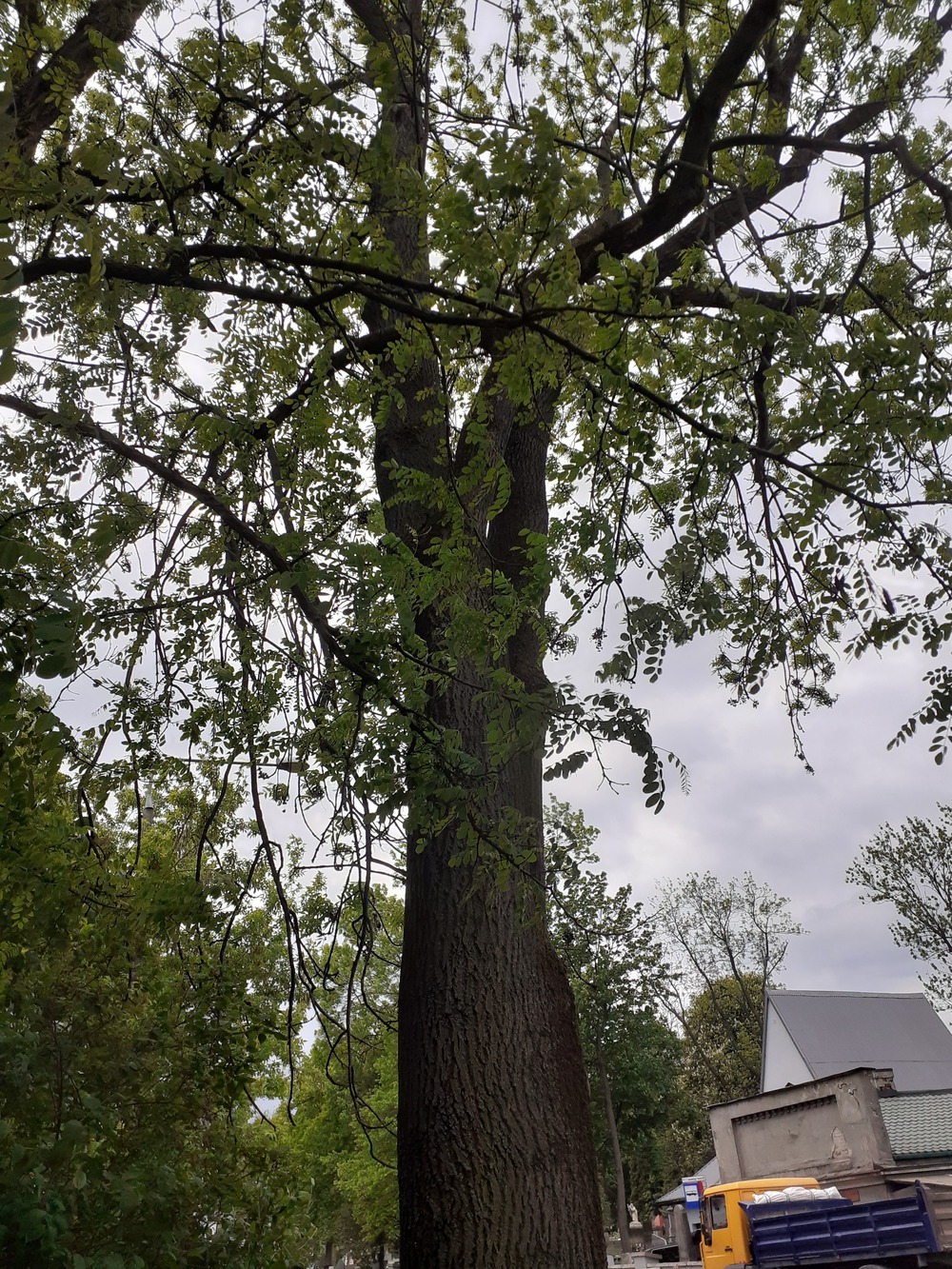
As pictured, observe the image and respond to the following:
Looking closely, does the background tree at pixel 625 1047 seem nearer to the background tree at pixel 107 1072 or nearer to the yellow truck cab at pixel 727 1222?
the yellow truck cab at pixel 727 1222

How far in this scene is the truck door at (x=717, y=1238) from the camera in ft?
43.6

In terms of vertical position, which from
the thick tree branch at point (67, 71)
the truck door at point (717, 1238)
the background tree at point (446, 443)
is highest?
the thick tree branch at point (67, 71)

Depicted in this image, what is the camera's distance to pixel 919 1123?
1625cm

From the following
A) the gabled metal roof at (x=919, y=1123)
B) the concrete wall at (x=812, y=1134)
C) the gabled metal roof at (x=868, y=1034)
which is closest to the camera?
the concrete wall at (x=812, y=1134)

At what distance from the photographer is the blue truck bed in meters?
11.4

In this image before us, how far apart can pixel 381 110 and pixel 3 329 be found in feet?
7.86

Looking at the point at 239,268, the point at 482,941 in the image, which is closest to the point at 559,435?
the point at 239,268

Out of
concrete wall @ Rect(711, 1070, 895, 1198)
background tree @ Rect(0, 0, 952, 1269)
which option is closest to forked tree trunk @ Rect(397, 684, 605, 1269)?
background tree @ Rect(0, 0, 952, 1269)

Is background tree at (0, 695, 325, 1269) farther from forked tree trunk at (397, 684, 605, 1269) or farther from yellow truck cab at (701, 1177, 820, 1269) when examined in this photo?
yellow truck cab at (701, 1177, 820, 1269)

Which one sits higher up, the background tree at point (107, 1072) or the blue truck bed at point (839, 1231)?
the background tree at point (107, 1072)

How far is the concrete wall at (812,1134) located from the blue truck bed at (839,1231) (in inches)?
85.2

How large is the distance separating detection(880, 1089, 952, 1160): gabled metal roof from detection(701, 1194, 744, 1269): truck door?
347 centimetres

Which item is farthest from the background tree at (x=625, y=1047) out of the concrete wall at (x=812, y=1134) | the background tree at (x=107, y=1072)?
the background tree at (x=107, y=1072)

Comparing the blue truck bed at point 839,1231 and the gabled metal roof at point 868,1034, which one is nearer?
the blue truck bed at point 839,1231
